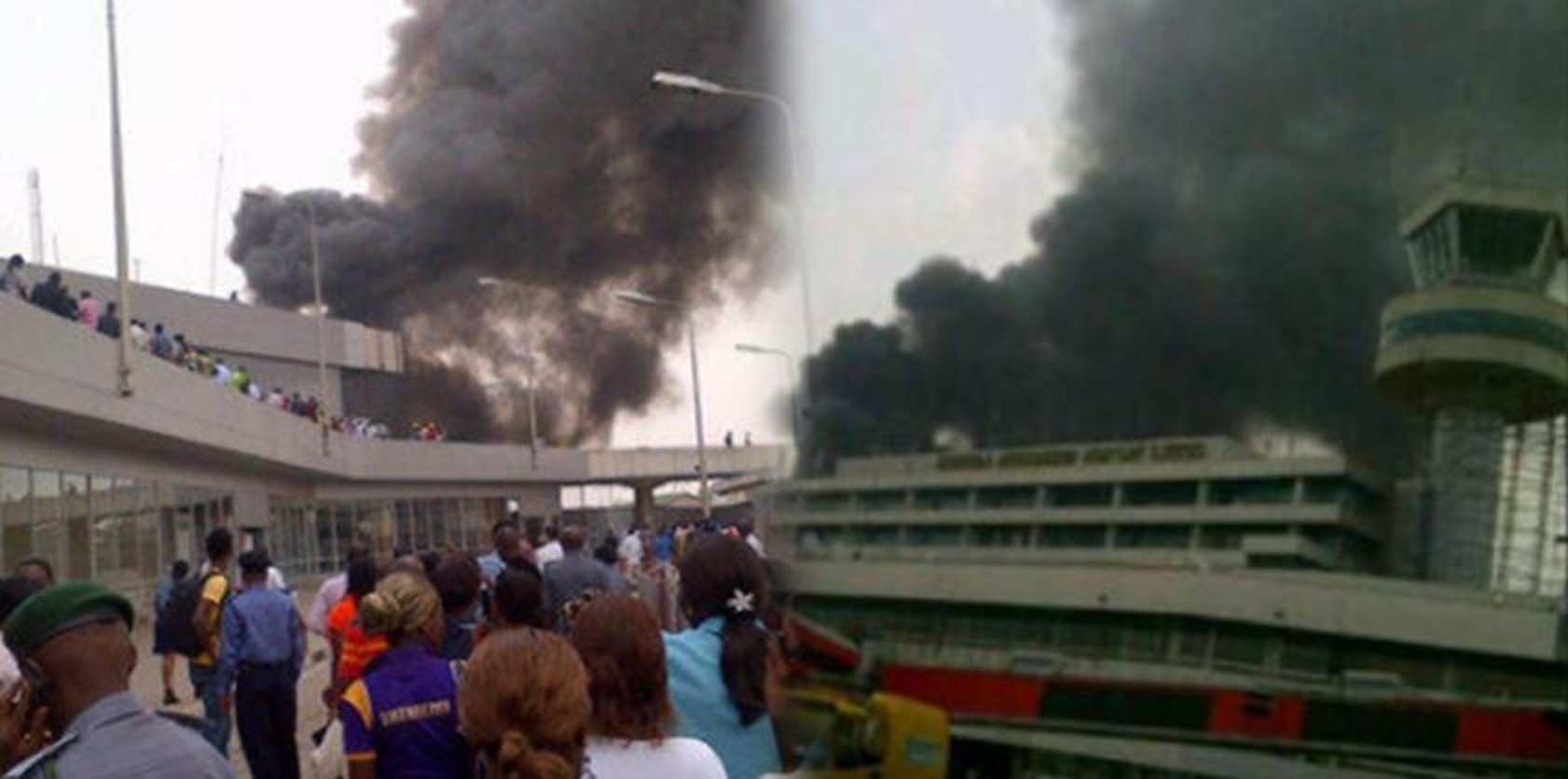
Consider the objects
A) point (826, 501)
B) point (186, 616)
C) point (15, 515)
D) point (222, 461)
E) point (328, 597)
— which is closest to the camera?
point (826, 501)

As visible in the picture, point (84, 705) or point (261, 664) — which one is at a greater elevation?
point (84, 705)

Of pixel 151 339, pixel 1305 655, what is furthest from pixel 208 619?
pixel 151 339

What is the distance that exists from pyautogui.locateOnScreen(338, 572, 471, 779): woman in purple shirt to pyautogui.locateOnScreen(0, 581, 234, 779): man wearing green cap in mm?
1609

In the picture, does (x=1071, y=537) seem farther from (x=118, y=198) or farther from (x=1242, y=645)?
(x=118, y=198)

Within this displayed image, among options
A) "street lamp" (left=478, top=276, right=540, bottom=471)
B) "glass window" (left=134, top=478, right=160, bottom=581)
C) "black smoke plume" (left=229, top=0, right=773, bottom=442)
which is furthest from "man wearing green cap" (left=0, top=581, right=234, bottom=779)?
"street lamp" (left=478, top=276, right=540, bottom=471)

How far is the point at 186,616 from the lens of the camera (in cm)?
1003

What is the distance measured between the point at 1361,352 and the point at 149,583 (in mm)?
32511

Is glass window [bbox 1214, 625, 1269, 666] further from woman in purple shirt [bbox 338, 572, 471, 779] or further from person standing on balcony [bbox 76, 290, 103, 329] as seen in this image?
person standing on balcony [bbox 76, 290, 103, 329]

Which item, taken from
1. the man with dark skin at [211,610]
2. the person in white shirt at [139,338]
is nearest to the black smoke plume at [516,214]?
the person in white shirt at [139,338]

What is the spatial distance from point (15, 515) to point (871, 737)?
1070 inches

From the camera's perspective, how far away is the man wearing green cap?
9.42 ft

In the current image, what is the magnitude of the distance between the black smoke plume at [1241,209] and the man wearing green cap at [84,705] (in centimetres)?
212

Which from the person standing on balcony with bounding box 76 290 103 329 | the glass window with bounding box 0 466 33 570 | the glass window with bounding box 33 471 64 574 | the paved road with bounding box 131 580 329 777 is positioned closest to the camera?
the paved road with bounding box 131 580 329 777

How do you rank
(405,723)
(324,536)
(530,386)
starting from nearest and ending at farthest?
(405,723)
(324,536)
(530,386)
